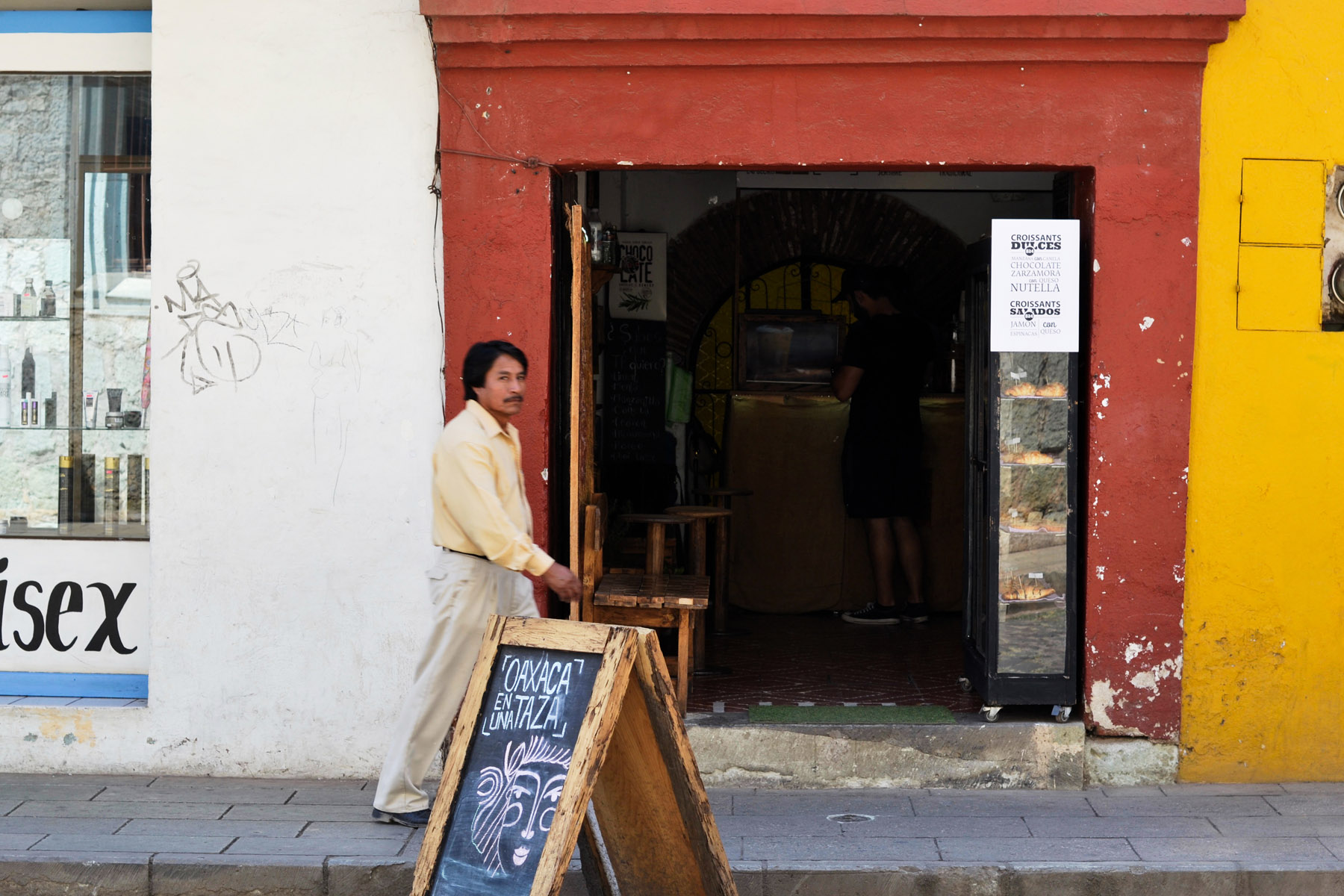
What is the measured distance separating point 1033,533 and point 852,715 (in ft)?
3.82

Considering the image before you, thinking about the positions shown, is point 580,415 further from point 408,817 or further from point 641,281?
point 641,281

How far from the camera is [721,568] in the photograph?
8016 mm

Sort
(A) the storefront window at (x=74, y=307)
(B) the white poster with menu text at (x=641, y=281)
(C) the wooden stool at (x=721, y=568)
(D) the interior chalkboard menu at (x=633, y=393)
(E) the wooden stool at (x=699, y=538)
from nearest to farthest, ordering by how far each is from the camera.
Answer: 1. (A) the storefront window at (x=74, y=307)
2. (E) the wooden stool at (x=699, y=538)
3. (C) the wooden stool at (x=721, y=568)
4. (D) the interior chalkboard menu at (x=633, y=393)
5. (B) the white poster with menu text at (x=641, y=281)

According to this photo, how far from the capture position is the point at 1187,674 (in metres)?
5.77

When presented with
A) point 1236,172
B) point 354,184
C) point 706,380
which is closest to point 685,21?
point 354,184

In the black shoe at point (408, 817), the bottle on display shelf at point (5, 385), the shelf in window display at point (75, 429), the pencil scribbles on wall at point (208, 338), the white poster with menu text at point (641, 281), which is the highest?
the white poster with menu text at point (641, 281)

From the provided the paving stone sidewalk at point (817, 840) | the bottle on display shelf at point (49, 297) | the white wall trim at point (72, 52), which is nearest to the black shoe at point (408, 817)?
the paving stone sidewalk at point (817, 840)

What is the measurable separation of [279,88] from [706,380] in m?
4.71

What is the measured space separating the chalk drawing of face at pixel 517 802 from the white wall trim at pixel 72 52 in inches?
157

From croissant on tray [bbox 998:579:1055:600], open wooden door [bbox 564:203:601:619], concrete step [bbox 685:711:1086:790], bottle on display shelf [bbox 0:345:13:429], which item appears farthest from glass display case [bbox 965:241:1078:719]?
bottle on display shelf [bbox 0:345:13:429]

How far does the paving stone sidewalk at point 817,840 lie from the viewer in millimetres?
4680

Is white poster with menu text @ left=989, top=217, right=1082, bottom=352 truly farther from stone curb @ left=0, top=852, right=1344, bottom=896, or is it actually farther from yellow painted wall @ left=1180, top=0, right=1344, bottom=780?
stone curb @ left=0, top=852, right=1344, bottom=896

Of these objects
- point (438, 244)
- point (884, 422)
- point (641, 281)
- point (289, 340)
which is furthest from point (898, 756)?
point (641, 281)

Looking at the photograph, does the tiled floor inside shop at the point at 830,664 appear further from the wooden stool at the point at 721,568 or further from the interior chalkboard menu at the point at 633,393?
the interior chalkboard menu at the point at 633,393
